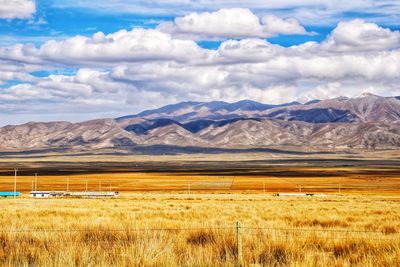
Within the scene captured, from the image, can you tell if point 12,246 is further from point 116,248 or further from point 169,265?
point 169,265

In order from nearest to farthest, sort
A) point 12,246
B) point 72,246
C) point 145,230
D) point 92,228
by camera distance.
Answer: point 72,246 < point 12,246 < point 145,230 < point 92,228

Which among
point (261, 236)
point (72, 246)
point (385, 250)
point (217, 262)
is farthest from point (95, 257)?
point (385, 250)

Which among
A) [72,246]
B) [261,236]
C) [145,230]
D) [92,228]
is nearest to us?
[72,246]

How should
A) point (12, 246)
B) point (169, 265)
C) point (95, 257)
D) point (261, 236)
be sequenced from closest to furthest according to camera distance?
point (169, 265) → point (95, 257) → point (12, 246) → point (261, 236)

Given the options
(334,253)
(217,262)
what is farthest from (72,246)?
(334,253)

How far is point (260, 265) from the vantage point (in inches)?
414

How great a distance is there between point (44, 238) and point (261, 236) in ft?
18.0

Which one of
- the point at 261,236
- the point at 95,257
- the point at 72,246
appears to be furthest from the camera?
the point at 261,236

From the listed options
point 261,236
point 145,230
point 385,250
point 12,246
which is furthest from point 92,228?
point 385,250

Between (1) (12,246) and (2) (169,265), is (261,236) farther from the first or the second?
(1) (12,246)

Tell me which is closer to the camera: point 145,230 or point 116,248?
point 116,248

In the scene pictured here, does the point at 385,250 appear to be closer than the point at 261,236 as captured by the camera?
Yes

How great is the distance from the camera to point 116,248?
12.3 m

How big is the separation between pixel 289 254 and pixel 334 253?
1684mm
